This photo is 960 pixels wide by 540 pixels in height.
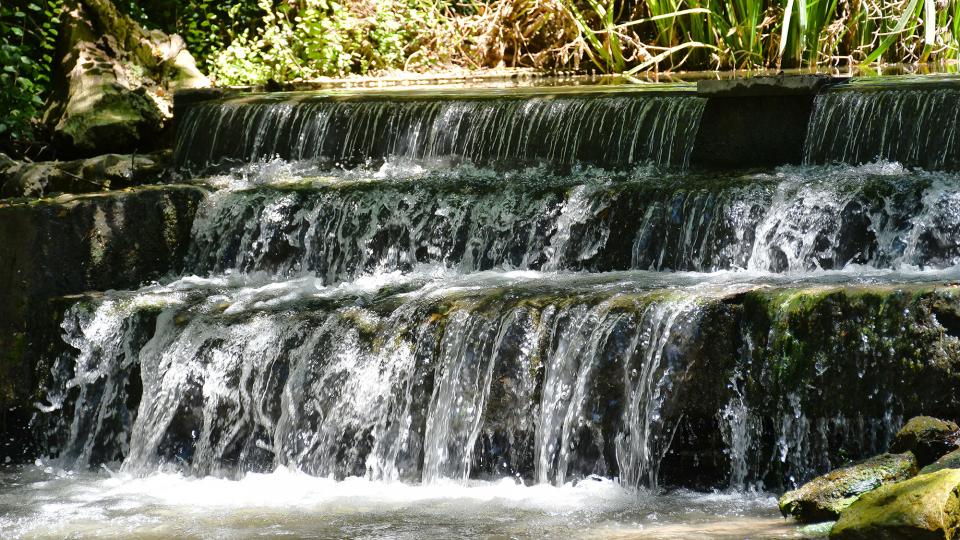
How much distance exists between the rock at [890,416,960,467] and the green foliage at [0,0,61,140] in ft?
25.8

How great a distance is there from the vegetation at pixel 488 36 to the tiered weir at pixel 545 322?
11.1ft

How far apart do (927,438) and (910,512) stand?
900 mm

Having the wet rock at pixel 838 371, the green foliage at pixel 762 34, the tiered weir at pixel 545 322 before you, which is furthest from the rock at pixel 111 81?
the wet rock at pixel 838 371

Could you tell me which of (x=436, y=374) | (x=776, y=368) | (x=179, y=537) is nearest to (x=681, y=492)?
(x=776, y=368)

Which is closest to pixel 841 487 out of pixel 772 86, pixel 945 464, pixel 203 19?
pixel 945 464

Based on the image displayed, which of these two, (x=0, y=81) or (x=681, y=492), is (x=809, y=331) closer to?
(x=681, y=492)

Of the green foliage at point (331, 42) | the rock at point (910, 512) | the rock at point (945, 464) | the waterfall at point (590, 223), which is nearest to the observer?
the rock at point (910, 512)

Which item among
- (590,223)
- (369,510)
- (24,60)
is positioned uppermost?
(24,60)

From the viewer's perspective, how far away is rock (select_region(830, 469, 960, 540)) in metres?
4.02

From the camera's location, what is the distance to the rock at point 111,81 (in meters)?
10.8

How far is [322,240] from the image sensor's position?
8.16 meters

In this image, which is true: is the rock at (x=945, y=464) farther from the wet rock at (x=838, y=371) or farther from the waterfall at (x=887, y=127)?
the waterfall at (x=887, y=127)

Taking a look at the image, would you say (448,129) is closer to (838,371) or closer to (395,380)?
(395,380)

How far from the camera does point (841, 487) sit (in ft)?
15.5
